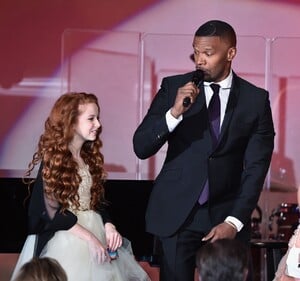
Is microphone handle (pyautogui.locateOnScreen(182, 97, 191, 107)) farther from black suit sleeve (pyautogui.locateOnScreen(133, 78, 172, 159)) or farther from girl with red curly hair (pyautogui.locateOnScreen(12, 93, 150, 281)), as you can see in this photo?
girl with red curly hair (pyautogui.locateOnScreen(12, 93, 150, 281))

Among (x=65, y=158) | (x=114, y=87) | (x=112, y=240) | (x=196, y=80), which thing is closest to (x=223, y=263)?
(x=196, y=80)

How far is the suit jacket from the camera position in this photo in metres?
3.63

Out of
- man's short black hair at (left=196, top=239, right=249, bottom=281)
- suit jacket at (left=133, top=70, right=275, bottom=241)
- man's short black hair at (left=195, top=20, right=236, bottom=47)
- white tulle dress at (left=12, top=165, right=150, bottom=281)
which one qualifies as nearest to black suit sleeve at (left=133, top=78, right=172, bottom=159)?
suit jacket at (left=133, top=70, right=275, bottom=241)

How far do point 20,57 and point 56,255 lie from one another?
8.18ft

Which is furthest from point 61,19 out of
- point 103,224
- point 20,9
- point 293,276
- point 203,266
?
point 203,266

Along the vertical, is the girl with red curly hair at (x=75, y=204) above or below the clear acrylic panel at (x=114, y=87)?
below

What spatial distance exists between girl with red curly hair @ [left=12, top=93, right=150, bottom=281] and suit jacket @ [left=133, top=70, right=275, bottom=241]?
0.35 meters

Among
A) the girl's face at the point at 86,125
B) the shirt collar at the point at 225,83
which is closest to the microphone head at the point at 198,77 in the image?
the shirt collar at the point at 225,83

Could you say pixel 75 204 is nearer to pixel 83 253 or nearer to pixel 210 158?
pixel 83 253

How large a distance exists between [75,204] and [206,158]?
0.69 metres

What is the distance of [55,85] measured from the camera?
6125mm

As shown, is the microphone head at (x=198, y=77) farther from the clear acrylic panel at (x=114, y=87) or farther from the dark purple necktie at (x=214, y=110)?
the clear acrylic panel at (x=114, y=87)

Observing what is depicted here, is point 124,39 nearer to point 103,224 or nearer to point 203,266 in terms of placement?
point 103,224

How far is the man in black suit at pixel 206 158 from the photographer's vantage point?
11.9 ft
